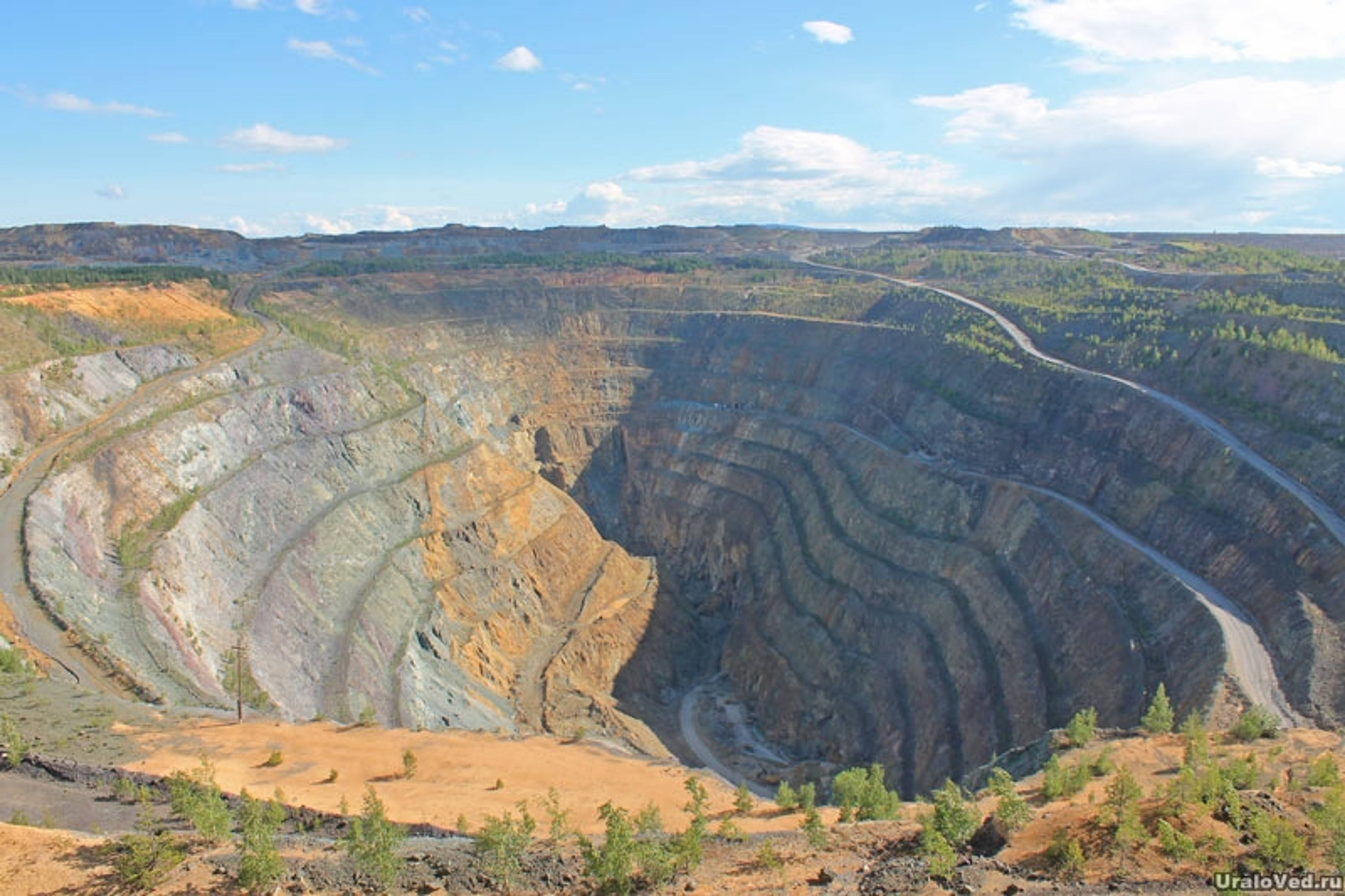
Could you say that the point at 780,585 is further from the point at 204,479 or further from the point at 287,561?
the point at 204,479

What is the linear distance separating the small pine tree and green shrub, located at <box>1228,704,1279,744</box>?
6.44 feet

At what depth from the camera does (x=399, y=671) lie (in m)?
48.3

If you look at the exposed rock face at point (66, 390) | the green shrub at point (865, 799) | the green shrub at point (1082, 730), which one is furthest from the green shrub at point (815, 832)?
the exposed rock face at point (66, 390)

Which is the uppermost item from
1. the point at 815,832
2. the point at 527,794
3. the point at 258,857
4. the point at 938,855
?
the point at 258,857

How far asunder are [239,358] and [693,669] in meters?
43.5

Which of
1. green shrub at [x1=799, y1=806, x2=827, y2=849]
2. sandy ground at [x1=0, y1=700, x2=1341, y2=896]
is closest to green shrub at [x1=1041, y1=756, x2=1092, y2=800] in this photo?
sandy ground at [x1=0, y1=700, x2=1341, y2=896]

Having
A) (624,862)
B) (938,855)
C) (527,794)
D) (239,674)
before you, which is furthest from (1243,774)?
(239,674)

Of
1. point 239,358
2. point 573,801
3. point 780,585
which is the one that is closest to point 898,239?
point 780,585

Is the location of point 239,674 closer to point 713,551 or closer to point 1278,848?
point 1278,848

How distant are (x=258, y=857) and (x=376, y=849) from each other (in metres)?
2.36

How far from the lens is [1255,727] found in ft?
95.9

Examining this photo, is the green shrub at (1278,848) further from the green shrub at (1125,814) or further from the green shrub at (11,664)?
the green shrub at (11,664)

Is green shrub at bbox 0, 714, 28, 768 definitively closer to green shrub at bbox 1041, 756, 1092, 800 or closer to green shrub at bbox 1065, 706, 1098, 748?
green shrub at bbox 1041, 756, 1092, 800

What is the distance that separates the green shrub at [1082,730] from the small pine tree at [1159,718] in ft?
5.88
